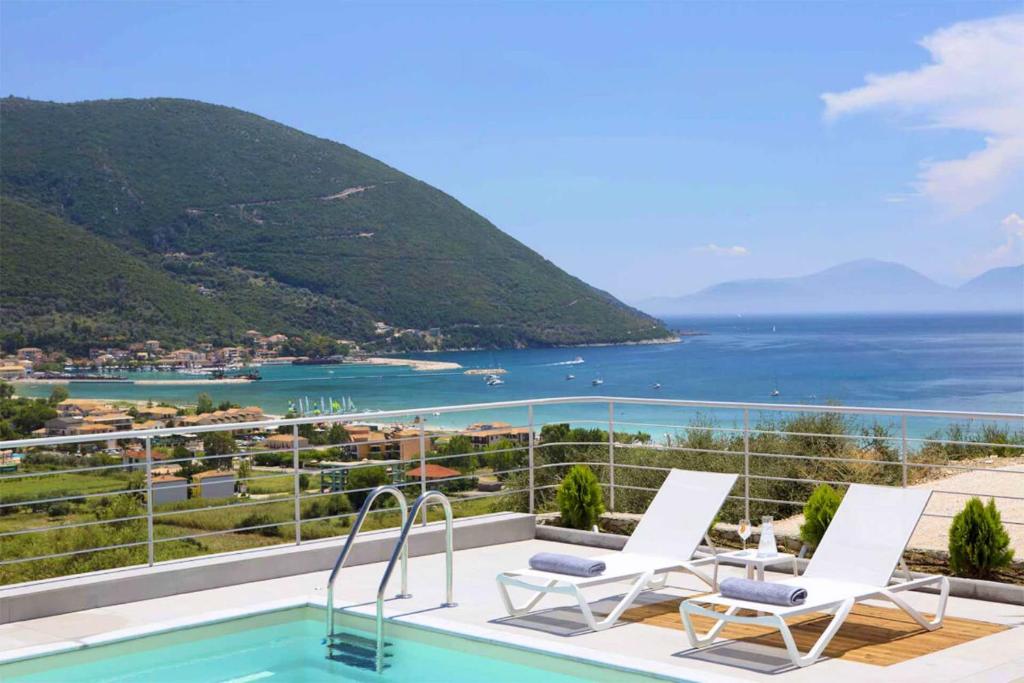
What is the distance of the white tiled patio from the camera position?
18.4 ft

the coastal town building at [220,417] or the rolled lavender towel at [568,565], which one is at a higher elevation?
the rolled lavender towel at [568,565]

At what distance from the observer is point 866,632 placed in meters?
6.36

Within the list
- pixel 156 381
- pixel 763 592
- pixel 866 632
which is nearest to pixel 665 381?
pixel 156 381

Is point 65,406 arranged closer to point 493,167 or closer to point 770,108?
point 493,167

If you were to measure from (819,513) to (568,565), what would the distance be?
6.58 feet

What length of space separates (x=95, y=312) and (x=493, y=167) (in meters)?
32.0

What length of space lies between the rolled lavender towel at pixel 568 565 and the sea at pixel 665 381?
36.1 metres

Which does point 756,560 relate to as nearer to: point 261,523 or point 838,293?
point 261,523

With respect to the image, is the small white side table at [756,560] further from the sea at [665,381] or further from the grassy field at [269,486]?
the sea at [665,381]

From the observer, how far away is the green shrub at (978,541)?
7.20m

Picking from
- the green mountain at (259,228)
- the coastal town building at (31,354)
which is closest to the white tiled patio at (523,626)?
the green mountain at (259,228)

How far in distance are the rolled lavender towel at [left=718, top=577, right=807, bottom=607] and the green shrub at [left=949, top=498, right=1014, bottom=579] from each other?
1.95 metres

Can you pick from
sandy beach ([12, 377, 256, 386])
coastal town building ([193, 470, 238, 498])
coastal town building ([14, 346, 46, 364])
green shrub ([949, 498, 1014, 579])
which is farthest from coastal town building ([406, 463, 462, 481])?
coastal town building ([14, 346, 46, 364])

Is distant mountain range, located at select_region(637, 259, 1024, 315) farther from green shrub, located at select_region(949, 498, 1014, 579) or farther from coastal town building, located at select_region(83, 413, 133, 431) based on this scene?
green shrub, located at select_region(949, 498, 1014, 579)
